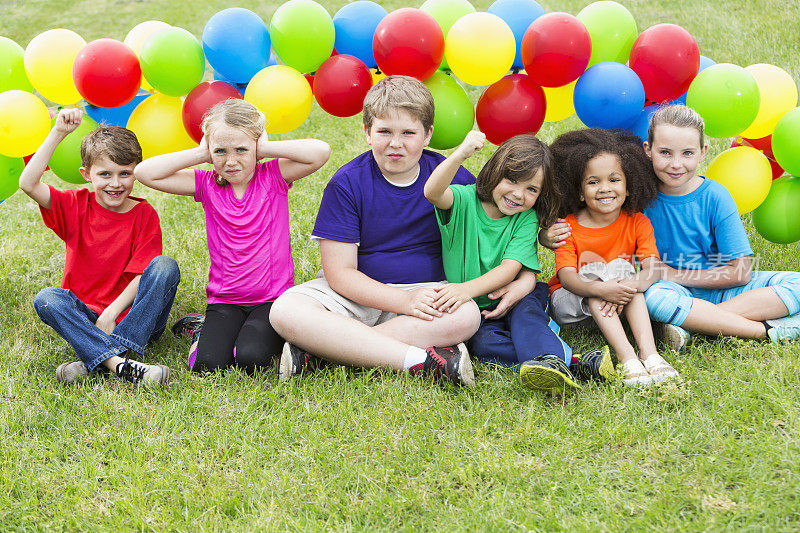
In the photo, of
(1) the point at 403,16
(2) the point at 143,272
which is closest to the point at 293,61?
(1) the point at 403,16

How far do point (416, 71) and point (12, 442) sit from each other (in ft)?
7.89

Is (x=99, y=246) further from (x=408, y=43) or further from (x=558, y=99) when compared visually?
(x=558, y=99)

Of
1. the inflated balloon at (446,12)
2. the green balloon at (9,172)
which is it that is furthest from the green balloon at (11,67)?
the inflated balloon at (446,12)

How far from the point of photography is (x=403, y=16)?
11.0ft

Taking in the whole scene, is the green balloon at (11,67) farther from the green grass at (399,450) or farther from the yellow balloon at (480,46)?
the yellow balloon at (480,46)

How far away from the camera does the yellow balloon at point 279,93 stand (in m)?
3.47

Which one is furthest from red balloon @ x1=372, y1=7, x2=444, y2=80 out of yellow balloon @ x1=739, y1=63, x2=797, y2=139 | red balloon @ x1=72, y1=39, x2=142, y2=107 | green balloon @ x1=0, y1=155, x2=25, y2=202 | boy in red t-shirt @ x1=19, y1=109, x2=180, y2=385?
green balloon @ x1=0, y1=155, x2=25, y2=202

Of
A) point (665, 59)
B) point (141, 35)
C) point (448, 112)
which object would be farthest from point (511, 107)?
point (141, 35)

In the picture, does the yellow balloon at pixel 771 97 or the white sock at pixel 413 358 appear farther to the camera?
the yellow balloon at pixel 771 97

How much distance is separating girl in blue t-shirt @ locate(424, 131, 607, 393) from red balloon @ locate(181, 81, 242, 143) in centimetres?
118

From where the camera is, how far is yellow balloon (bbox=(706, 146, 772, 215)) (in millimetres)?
3551

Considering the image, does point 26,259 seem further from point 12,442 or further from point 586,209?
point 586,209

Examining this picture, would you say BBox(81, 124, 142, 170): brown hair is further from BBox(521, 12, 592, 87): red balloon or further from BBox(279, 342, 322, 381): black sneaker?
BBox(521, 12, 592, 87): red balloon

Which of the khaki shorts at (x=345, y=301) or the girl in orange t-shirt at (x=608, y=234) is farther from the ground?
the girl in orange t-shirt at (x=608, y=234)
